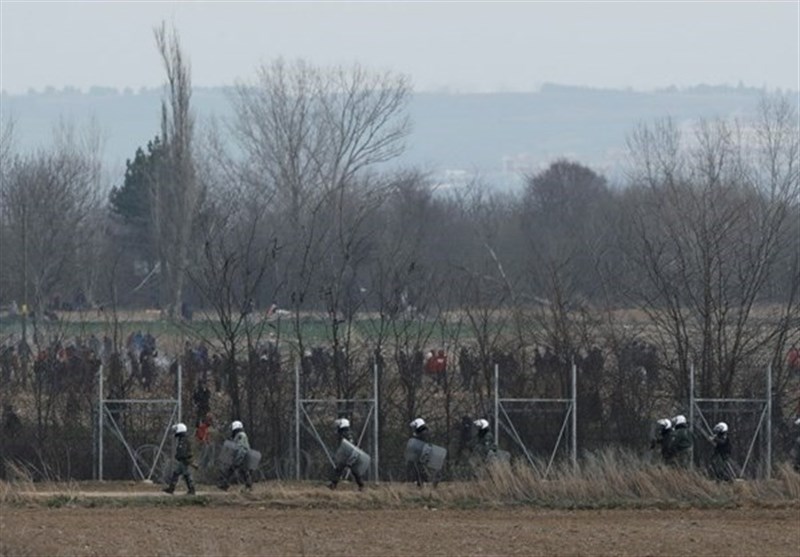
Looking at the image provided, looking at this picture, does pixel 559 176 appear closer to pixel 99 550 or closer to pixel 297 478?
pixel 297 478

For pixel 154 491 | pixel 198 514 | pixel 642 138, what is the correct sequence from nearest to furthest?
pixel 198 514 → pixel 154 491 → pixel 642 138

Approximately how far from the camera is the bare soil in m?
23.0

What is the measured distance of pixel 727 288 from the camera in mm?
40406

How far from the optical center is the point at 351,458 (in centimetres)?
3238

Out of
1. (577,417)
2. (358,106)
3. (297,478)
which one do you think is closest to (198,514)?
(297,478)

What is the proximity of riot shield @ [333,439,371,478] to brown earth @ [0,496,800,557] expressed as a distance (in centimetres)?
125

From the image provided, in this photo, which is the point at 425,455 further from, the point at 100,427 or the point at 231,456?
the point at 100,427

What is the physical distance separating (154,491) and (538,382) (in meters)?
9.13

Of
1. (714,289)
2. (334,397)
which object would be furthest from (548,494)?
(714,289)

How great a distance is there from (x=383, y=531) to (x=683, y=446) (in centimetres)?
833

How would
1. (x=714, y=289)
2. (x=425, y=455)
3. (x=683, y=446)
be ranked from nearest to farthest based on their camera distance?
1. (x=683, y=446)
2. (x=425, y=455)
3. (x=714, y=289)

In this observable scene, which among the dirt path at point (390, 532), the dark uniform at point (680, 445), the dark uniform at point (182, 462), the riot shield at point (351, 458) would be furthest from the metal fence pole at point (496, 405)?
the dark uniform at point (182, 462)

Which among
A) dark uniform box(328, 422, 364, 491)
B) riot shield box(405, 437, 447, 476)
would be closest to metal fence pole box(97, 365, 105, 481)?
dark uniform box(328, 422, 364, 491)

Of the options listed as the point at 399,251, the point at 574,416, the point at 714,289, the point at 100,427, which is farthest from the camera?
the point at 399,251
